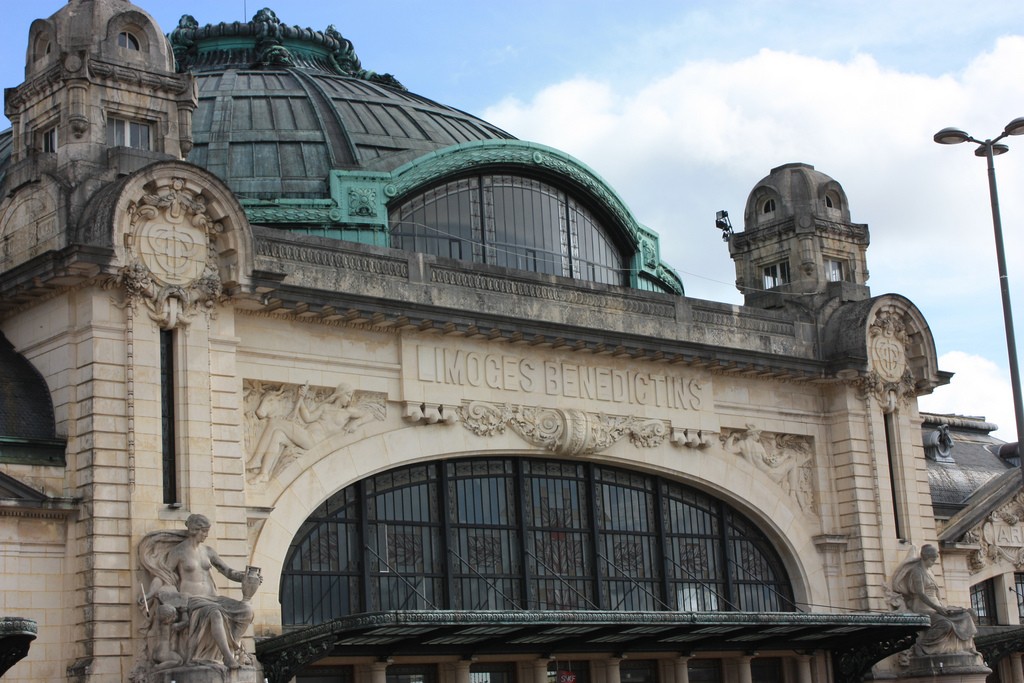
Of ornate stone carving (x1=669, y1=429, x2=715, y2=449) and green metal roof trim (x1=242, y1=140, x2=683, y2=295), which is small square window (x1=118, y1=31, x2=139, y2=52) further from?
ornate stone carving (x1=669, y1=429, x2=715, y2=449)

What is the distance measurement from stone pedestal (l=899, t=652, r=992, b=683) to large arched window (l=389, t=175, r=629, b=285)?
11757mm

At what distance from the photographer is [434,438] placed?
33.1 metres

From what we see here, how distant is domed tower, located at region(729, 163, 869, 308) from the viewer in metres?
42.4

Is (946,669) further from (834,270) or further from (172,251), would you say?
(172,251)

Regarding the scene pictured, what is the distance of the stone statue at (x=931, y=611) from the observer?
39.2 m

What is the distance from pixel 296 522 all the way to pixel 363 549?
1.88m

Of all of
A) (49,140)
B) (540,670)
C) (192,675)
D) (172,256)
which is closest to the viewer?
(192,675)

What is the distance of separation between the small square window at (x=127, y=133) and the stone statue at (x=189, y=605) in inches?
294

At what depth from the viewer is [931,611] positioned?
39.5m

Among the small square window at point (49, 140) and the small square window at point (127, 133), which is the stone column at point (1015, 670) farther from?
the small square window at point (49, 140)

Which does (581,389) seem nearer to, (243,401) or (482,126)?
(243,401)

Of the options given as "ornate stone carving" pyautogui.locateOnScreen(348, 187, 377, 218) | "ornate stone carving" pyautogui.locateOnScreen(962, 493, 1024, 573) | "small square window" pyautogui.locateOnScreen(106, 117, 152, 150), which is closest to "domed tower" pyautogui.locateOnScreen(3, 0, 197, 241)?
"small square window" pyautogui.locateOnScreen(106, 117, 152, 150)

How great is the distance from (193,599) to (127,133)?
9050mm

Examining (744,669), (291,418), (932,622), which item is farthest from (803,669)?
(291,418)
